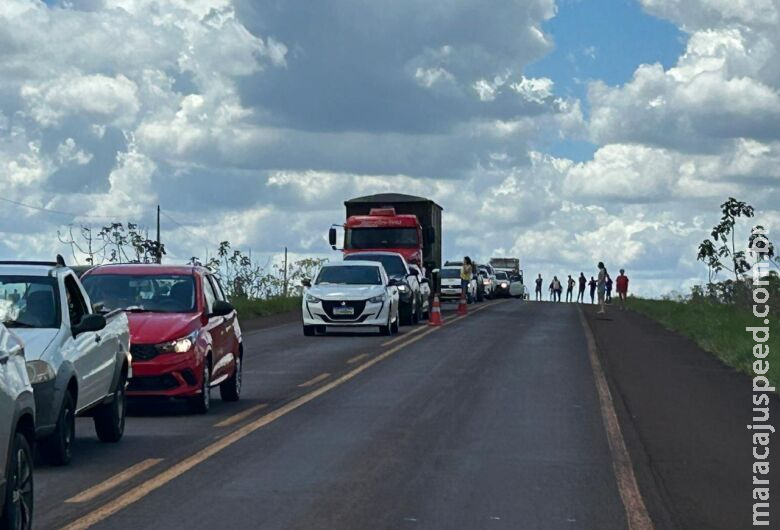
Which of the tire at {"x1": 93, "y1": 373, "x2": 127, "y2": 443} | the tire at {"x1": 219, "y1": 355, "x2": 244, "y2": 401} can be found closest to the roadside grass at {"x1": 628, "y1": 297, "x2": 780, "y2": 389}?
the tire at {"x1": 219, "y1": 355, "x2": 244, "y2": 401}

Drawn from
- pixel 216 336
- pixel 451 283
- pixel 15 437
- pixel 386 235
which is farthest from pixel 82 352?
pixel 451 283

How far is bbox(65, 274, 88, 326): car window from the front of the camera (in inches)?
532

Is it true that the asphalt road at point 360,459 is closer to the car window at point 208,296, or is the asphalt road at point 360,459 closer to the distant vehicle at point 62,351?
the distant vehicle at point 62,351

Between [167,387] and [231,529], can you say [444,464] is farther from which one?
[167,387]

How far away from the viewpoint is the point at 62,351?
498 inches

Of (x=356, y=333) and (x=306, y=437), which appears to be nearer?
(x=306, y=437)

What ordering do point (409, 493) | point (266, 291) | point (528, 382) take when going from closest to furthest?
point (409, 493)
point (528, 382)
point (266, 291)

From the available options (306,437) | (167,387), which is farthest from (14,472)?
(167,387)

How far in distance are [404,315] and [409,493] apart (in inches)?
1132

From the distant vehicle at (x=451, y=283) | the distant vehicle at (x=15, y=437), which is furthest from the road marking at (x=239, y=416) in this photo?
the distant vehicle at (x=451, y=283)

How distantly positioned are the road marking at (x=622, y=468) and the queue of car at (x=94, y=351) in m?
3.91

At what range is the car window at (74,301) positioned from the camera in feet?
44.3

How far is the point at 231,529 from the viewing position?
384 inches

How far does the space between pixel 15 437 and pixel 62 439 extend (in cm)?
371
